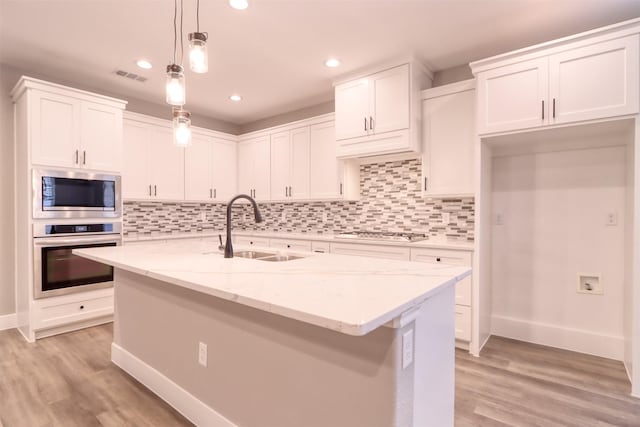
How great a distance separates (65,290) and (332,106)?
3.52 meters

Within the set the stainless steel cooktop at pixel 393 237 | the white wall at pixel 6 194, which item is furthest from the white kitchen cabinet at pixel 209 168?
the stainless steel cooktop at pixel 393 237

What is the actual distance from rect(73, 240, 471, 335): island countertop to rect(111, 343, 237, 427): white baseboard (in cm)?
76

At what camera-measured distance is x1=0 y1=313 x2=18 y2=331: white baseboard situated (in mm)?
3219

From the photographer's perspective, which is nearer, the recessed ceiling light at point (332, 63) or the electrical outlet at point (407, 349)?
the electrical outlet at point (407, 349)

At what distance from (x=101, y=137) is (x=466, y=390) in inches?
156

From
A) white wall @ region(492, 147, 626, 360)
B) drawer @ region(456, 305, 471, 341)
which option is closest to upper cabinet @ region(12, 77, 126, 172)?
drawer @ region(456, 305, 471, 341)

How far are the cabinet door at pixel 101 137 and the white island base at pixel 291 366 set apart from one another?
190 cm

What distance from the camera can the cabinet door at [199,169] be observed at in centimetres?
444

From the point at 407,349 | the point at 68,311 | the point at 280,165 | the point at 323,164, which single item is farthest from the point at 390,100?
the point at 68,311

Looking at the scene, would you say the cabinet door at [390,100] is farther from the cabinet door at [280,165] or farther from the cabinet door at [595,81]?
the cabinet door at [280,165]

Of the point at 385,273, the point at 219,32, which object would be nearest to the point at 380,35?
the point at 219,32

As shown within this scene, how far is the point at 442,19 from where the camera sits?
247 cm

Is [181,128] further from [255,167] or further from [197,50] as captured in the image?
[255,167]

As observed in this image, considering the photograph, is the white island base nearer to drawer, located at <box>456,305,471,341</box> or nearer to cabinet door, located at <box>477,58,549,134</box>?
drawer, located at <box>456,305,471,341</box>
